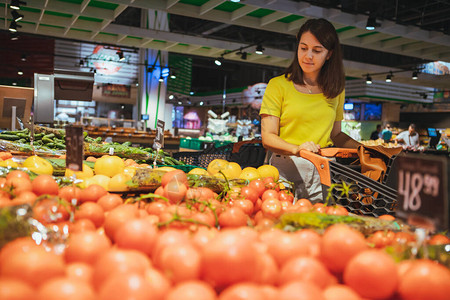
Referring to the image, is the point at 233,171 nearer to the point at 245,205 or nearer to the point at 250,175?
the point at 250,175

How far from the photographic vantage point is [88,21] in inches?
373

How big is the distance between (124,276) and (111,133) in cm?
1041

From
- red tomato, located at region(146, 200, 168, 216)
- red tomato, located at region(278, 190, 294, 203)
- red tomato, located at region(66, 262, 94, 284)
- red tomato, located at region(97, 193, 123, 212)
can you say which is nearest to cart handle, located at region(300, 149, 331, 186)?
red tomato, located at region(278, 190, 294, 203)

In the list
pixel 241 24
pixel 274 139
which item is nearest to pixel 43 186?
pixel 274 139

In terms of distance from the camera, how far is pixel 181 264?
73cm

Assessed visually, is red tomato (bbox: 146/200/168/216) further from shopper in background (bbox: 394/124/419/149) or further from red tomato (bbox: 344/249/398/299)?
shopper in background (bbox: 394/124/419/149)

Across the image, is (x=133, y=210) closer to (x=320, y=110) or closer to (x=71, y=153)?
(x=71, y=153)

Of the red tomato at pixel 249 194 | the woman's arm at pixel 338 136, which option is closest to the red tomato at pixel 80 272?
the red tomato at pixel 249 194

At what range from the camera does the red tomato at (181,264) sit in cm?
72

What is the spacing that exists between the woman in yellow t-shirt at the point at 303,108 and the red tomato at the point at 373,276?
4.53 ft

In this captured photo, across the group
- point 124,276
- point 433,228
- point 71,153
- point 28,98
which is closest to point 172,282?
point 124,276

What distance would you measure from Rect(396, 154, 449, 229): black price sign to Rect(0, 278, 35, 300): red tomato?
2.68 feet

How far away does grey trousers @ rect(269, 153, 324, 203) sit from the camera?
2176mm

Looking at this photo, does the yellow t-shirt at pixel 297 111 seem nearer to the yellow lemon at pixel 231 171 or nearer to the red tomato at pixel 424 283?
the yellow lemon at pixel 231 171
